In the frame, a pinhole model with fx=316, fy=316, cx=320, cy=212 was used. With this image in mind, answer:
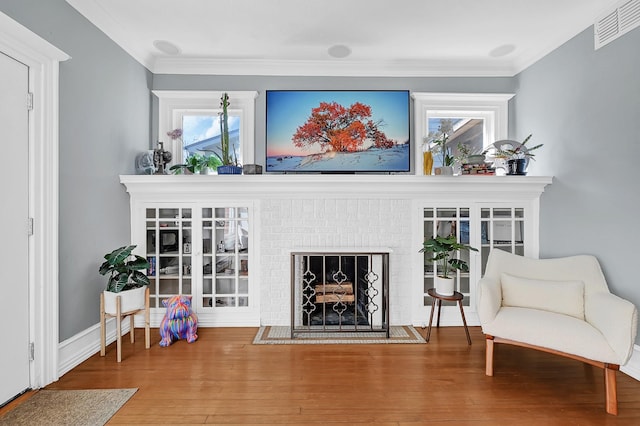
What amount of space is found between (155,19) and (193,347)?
2718mm

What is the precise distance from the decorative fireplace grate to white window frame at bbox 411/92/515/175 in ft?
3.95

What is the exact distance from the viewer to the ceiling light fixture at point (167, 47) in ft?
9.64

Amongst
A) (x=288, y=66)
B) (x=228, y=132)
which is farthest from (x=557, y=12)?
(x=228, y=132)

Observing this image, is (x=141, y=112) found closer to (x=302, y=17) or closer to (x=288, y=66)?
(x=288, y=66)

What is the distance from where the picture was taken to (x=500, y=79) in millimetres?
3395

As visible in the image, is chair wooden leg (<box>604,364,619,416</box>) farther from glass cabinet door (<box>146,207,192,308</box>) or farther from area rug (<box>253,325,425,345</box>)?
glass cabinet door (<box>146,207,192,308</box>)

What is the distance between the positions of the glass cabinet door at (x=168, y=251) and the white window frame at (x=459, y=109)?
8.07ft

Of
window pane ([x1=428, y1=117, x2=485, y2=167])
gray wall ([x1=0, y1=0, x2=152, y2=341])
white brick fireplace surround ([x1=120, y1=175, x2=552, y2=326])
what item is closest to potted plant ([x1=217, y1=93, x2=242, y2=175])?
white brick fireplace surround ([x1=120, y1=175, x2=552, y2=326])

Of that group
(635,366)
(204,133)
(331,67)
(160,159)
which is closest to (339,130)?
Answer: (331,67)

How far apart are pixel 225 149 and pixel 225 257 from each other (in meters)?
1.07

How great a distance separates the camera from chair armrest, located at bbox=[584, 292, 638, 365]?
5.83 ft

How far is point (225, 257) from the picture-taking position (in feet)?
10.2

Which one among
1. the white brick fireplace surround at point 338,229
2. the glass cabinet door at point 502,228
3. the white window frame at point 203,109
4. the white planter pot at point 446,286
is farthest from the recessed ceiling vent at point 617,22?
the white window frame at point 203,109

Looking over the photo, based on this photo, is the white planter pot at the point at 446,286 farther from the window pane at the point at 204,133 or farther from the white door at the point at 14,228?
the white door at the point at 14,228
